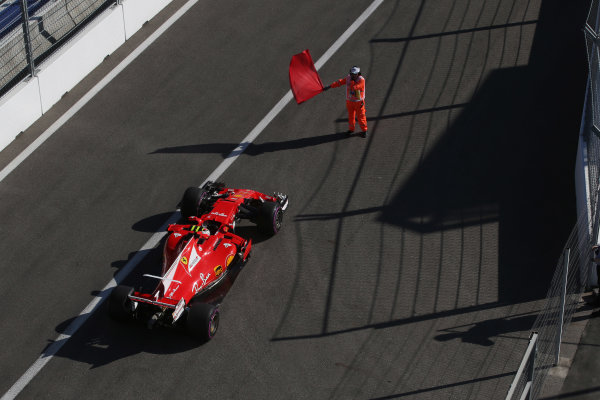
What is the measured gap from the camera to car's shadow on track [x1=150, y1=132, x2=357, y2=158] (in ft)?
55.6

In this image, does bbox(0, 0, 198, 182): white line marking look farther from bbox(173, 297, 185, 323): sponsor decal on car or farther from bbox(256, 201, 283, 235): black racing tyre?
bbox(173, 297, 185, 323): sponsor decal on car

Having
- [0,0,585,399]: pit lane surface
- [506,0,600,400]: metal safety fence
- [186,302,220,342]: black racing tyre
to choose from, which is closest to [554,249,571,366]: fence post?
[506,0,600,400]: metal safety fence

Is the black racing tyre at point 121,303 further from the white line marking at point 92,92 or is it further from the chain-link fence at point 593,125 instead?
the chain-link fence at point 593,125

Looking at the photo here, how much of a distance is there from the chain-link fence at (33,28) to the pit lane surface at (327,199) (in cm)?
93

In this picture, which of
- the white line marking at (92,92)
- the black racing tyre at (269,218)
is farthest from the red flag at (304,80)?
the white line marking at (92,92)

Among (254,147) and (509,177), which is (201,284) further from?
(509,177)

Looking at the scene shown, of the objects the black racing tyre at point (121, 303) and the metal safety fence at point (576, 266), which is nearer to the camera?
the metal safety fence at point (576, 266)

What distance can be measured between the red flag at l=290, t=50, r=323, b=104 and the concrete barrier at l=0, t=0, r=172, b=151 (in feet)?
13.7

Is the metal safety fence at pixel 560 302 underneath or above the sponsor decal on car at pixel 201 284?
underneath

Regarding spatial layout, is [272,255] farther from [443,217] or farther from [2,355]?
[2,355]

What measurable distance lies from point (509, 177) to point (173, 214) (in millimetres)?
5596

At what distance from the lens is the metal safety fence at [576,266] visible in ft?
42.8

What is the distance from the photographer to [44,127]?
17.4 meters

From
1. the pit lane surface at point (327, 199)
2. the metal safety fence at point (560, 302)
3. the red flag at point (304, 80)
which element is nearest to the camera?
the metal safety fence at point (560, 302)
